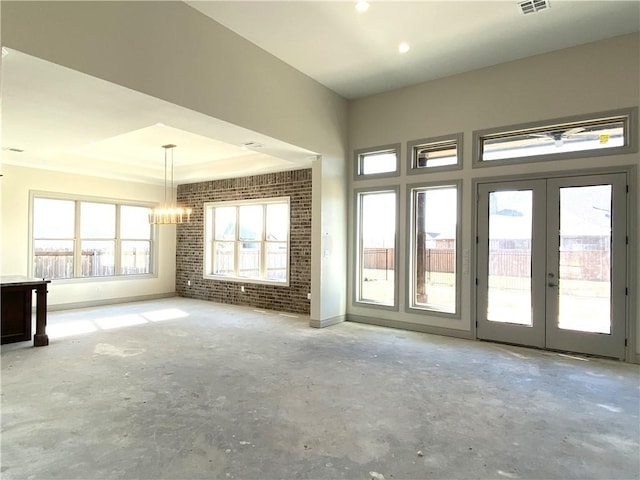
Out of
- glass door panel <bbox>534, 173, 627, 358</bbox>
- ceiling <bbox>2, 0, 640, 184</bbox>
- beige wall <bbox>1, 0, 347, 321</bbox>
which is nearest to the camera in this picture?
beige wall <bbox>1, 0, 347, 321</bbox>

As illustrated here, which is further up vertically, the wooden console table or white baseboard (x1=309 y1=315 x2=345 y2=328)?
the wooden console table

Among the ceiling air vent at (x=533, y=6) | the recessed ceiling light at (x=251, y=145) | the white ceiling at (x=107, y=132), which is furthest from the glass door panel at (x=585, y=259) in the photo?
the recessed ceiling light at (x=251, y=145)

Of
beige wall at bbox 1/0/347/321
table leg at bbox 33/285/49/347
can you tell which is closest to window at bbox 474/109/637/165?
beige wall at bbox 1/0/347/321

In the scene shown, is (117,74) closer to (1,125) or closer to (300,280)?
(1,125)

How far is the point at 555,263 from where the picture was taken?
4.77m

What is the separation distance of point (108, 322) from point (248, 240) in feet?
10.4

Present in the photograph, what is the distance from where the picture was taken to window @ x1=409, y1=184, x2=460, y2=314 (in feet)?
18.3

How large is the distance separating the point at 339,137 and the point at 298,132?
46.2 inches

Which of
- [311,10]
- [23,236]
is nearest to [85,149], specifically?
[23,236]

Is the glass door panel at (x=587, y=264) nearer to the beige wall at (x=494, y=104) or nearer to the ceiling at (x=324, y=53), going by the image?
the beige wall at (x=494, y=104)

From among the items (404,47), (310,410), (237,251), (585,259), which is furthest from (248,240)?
(585,259)

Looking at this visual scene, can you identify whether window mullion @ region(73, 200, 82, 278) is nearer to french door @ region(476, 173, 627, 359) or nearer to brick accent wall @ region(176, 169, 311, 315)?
brick accent wall @ region(176, 169, 311, 315)

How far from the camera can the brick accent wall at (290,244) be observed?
7246mm

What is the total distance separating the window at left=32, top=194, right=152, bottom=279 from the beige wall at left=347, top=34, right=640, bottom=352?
5.41 m
